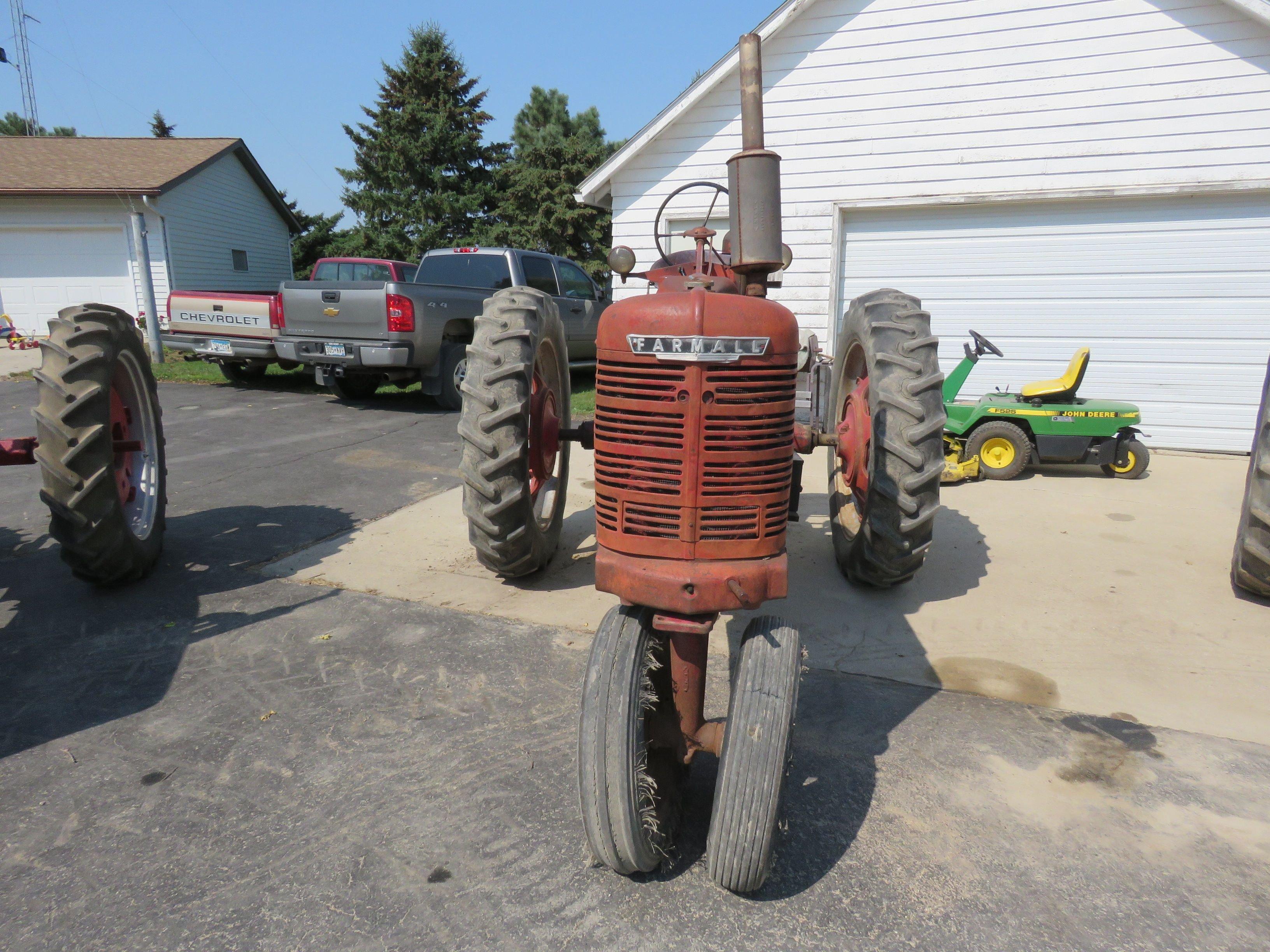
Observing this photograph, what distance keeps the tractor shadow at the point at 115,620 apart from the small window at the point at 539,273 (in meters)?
6.39

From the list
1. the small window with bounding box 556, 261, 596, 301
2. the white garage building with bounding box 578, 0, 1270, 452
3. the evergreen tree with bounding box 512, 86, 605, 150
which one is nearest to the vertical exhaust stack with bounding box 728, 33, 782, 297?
the white garage building with bounding box 578, 0, 1270, 452

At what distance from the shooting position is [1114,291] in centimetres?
789

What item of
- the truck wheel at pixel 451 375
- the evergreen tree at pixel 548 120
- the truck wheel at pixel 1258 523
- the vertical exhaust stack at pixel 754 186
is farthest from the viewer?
the evergreen tree at pixel 548 120

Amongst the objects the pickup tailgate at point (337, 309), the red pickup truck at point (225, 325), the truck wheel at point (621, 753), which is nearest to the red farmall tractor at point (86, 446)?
the truck wheel at point (621, 753)

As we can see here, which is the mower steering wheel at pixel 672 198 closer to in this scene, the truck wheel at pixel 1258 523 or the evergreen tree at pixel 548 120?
the truck wheel at pixel 1258 523

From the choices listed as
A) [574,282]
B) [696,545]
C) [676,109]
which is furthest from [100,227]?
[696,545]

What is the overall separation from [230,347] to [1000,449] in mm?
9970

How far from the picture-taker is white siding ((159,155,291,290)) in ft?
58.0

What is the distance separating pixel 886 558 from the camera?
365 cm

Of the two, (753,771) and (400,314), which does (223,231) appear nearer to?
(400,314)

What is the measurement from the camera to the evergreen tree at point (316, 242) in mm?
29422

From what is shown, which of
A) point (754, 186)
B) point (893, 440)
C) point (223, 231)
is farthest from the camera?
point (223, 231)

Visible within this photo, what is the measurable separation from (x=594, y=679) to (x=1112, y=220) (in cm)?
808

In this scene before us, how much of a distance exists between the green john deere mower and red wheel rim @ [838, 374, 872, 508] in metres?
2.79
